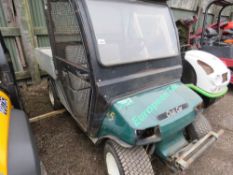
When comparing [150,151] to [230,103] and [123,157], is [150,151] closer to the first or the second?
[123,157]

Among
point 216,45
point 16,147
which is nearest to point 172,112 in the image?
point 16,147

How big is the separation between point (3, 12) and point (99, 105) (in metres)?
3.37

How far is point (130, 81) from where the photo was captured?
5.06 feet

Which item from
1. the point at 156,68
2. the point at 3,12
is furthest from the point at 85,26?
the point at 3,12

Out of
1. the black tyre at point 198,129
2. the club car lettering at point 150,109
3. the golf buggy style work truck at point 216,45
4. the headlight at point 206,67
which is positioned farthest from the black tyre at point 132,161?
the golf buggy style work truck at point 216,45

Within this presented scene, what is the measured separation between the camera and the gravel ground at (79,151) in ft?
6.33

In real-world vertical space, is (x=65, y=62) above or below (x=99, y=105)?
above

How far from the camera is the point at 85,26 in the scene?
1329mm

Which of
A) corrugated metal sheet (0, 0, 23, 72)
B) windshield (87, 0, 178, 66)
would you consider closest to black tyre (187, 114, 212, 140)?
windshield (87, 0, 178, 66)

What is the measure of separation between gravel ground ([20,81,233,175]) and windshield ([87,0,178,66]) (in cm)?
130

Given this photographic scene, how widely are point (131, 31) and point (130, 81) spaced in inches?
19.6

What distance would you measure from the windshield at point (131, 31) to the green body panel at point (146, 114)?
1.22 feet

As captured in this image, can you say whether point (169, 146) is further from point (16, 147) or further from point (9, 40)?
point (9, 40)

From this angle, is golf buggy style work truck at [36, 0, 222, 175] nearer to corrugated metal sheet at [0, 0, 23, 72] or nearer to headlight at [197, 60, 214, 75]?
headlight at [197, 60, 214, 75]
